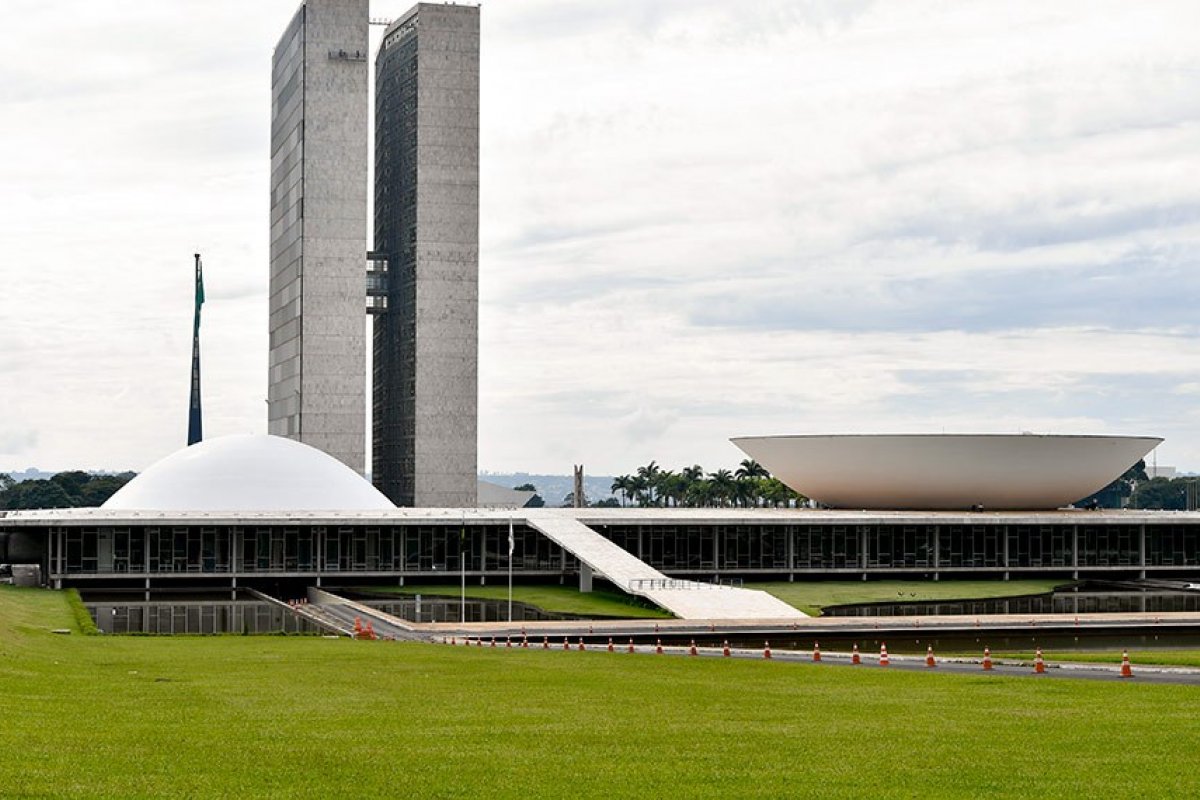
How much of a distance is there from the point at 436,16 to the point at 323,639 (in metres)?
95.4

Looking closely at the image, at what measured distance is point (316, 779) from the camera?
15.9m

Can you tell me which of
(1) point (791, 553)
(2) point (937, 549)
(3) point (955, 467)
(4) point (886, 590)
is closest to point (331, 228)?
(1) point (791, 553)

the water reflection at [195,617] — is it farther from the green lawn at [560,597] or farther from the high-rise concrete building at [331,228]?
the high-rise concrete building at [331,228]

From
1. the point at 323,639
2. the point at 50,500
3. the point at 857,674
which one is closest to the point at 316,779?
the point at 857,674

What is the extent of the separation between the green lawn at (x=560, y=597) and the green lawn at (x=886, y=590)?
6.74 meters

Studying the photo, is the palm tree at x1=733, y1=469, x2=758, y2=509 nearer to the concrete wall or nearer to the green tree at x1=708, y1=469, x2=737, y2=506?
the green tree at x1=708, y1=469, x2=737, y2=506

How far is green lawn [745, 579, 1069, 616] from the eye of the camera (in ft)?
220

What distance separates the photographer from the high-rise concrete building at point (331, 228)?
425 ft

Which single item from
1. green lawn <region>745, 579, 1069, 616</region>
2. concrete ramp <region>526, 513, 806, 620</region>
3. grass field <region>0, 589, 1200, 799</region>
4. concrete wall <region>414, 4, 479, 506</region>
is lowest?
green lawn <region>745, 579, 1069, 616</region>

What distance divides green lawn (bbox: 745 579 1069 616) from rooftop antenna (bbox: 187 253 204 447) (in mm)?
76951

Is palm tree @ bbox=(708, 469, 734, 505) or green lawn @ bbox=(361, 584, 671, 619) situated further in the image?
palm tree @ bbox=(708, 469, 734, 505)

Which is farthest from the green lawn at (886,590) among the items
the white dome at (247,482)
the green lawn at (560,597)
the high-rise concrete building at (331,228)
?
the high-rise concrete building at (331,228)

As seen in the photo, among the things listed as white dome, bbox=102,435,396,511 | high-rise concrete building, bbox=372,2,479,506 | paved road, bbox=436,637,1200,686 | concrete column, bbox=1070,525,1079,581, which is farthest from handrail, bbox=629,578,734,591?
high-rise concrete building, bbox=372,2,479,506

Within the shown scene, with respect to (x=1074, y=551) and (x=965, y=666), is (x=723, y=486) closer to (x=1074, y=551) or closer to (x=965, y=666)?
(x=1074, y=551)
